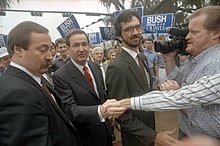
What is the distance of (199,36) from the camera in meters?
1.90

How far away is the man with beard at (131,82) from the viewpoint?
220 centimetres

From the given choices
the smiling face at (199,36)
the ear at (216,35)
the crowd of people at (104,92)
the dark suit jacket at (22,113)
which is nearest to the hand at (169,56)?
the crowd of people at (104,92)

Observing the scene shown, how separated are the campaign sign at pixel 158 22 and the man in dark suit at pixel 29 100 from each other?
22.2 feet

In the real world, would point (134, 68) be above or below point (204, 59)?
below

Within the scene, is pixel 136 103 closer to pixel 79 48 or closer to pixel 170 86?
pixel 170 86

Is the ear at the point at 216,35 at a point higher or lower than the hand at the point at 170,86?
higher

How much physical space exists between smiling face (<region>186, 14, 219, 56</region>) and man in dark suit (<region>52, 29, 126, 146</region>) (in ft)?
2.78

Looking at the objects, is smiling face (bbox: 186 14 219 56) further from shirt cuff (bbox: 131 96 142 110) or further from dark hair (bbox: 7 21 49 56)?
dark hair (bbox: 7 21 49 56)

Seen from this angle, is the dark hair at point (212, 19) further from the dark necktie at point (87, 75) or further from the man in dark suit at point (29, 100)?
the dark necktie at point (87, 75)

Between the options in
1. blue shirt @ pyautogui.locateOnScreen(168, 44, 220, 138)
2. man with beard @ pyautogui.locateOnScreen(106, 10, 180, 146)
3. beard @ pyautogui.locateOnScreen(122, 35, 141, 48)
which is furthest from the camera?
beard @ pyautogui.locateOnScreen(122, 35, 141, 48)

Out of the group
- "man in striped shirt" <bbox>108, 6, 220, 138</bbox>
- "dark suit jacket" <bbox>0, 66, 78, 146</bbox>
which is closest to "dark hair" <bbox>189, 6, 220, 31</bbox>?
"man in striped shirt" <bbox>108, 6, 220, 138</bbox>

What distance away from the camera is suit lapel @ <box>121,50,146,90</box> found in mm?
2359

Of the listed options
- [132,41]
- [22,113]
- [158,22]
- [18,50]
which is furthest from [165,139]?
[158,22]

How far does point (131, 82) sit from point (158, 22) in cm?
639
